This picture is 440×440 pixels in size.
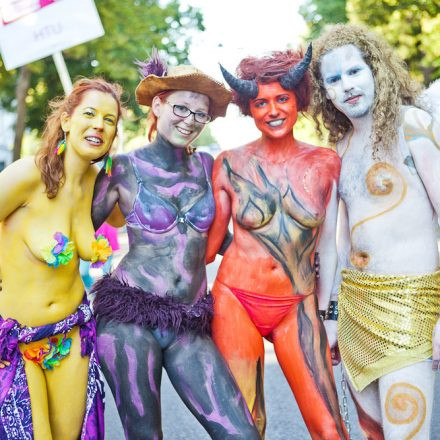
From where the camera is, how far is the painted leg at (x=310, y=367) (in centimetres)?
294

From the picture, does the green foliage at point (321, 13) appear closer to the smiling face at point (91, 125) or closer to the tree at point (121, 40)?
the tree at point (121, 40)

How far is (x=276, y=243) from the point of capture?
3.06 m

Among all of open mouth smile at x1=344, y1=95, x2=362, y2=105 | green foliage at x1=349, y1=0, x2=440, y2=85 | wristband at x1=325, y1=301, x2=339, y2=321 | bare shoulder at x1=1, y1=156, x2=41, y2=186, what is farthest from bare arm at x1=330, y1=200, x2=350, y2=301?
green foliage at x1=349, y1=0, x2=440, y2=85

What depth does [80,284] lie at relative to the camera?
312 cm

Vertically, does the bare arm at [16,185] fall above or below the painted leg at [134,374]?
above

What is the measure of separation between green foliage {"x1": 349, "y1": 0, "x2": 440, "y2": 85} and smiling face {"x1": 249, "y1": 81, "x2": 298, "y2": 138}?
1041cm

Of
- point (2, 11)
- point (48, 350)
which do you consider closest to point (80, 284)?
point (48, 350)

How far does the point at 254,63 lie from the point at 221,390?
5.11ft

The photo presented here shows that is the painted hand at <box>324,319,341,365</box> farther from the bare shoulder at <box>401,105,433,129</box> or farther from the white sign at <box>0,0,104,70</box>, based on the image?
the white sign at <box>0,0,104,70</box>

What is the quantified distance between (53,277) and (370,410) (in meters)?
1.61

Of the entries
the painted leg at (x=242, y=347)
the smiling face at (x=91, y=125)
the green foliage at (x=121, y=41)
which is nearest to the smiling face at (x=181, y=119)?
the smiling face at (x=91, y=125)

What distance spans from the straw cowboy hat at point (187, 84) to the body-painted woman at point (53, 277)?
0.20m

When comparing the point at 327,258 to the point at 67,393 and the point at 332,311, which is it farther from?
the point at 67,393

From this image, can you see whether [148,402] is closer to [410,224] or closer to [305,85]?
[410,224]
